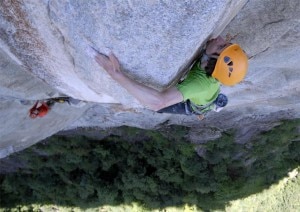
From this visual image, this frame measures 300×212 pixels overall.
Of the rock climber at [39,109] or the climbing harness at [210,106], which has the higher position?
the rock climber at [39,109]

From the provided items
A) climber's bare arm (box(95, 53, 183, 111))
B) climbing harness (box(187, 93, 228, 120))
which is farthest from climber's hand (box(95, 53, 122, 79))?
climbing harness (box(187, 93, 228, 120))

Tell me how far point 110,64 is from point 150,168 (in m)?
9.70

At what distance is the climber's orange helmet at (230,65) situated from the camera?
431 cm

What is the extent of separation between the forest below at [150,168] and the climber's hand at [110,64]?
24.3 ft

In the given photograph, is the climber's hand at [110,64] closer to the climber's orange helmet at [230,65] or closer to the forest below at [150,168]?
the climber's orange helmet at [230,65]

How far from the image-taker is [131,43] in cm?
419

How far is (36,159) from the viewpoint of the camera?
13938 mm

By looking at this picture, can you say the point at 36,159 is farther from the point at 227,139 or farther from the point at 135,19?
the point at 135,19

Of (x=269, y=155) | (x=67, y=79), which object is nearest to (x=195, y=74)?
(x=67, y=79)

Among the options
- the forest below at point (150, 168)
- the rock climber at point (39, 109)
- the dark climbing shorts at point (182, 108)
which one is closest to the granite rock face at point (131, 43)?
the rock climber at point (39, 109)

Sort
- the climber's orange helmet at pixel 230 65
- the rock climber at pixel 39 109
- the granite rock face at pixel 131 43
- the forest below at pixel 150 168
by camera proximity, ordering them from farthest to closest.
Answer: the forest below at pixel 150 168 < the rock climber at pixel 39 109 < the climber's orange helmet at pixel 230 65 < the granite rock face at pixel 131 43


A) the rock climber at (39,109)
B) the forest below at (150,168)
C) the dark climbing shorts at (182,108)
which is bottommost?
the dark climbing shorts at (182,108)

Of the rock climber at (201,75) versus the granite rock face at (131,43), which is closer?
the granite rock face at (131,43)

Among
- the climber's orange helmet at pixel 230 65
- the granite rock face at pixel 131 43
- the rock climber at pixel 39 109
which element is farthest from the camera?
the rock climber at pixel 39 109
